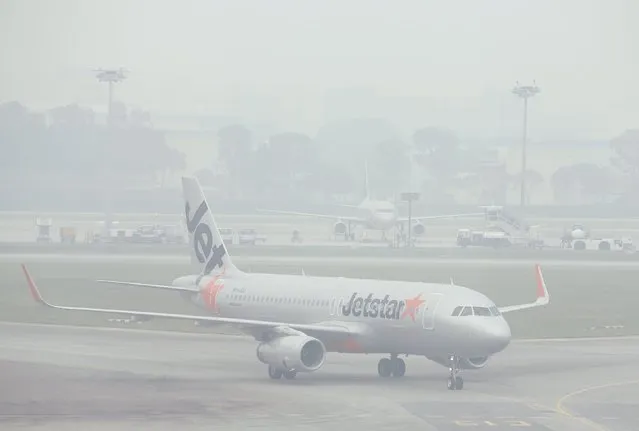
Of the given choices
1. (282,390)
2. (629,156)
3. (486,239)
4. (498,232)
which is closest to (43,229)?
(486,239)

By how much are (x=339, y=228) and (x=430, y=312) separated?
71916 millimetres

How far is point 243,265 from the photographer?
7769 centimetres

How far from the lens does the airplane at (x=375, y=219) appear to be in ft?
367

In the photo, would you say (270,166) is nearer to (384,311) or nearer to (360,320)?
(360,320)

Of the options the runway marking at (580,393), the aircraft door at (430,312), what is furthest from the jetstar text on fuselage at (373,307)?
the runway marking at (580,393)

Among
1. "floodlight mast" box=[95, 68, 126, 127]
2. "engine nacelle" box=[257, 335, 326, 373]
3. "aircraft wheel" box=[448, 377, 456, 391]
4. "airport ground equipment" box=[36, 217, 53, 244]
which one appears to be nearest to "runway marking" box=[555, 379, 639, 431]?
"aircraft wheel" box=[448, 377, 456, 391]

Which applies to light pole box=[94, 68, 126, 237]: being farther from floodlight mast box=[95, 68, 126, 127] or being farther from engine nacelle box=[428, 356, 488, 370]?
engine nacelle box=[428, 356, 488, 370]

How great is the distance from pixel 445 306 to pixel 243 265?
39029mm

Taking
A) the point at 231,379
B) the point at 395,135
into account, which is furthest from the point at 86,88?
the point at 231,379

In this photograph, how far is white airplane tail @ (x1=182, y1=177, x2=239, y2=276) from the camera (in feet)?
163

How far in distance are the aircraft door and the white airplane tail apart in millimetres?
10950

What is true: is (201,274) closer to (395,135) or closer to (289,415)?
(289,415)

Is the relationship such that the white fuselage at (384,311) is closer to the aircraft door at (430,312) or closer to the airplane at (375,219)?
the aircraft door at (430,312)

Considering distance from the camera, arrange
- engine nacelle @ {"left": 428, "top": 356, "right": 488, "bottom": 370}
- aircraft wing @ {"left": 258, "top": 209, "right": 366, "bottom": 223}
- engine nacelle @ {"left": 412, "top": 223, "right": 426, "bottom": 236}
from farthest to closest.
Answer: engine nacelle @ {"left": 412, "top": 223, "right": 426, "bottom": 236}, aircraft wing @ {"left": 258, "top": 209, "right": 366, "bottom": 223}, engine nacelle @ {"left": 428, "top": 356, "right": 488, "bottom": 370}
